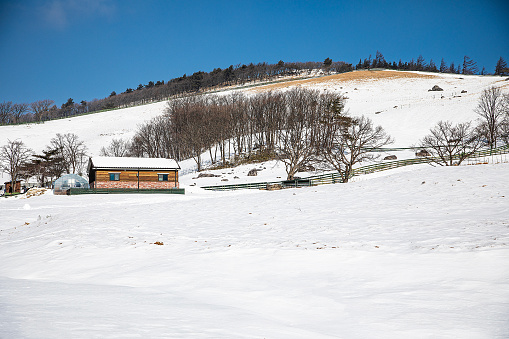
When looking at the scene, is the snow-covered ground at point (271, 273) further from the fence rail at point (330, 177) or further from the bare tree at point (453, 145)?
the bare tree at point (453, 145)

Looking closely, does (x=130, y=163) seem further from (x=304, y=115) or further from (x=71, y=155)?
(x=71, y=155)

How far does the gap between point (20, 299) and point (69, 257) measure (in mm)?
6396

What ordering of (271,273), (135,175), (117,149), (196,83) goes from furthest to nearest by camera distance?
(196,83)
(117,149)
(135,175)
(271,273)

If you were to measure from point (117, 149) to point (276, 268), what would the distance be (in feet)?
271

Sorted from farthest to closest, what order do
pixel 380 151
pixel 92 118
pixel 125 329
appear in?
pixel 92 118
pixel 380 151
pixel 125 329

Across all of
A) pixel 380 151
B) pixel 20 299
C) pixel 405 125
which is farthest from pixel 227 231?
pixel 405 125

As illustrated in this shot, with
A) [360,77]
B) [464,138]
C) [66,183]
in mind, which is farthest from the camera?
[360,77]

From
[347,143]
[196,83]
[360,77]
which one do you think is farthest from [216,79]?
[347,143]

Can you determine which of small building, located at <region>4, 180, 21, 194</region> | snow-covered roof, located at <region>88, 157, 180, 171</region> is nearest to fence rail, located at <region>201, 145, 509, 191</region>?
snow-covered roof, located at <region>88, 157, 180, 171</region>

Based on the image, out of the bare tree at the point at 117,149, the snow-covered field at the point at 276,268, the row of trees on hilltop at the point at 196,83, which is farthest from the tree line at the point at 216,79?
the snow-covered field at the point at 276,268

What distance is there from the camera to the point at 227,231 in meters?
14.6

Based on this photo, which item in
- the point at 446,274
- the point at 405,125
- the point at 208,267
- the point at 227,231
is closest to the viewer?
the point at 446,274

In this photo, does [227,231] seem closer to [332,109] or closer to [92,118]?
[332,109]

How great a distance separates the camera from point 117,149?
83.1 metres
